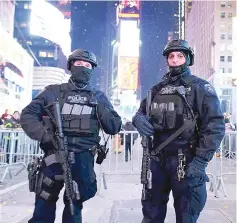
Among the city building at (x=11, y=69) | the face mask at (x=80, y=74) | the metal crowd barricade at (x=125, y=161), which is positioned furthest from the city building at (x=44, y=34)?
the face mask at (x=80, y=74)

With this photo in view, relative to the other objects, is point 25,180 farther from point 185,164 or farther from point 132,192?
point 185,164

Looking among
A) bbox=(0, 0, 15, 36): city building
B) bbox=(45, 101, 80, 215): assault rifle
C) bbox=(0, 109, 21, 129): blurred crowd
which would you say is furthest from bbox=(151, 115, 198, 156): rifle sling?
bbox=(0, 0, 15, 36): city building

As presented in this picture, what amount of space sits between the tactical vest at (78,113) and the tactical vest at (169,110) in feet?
2.06

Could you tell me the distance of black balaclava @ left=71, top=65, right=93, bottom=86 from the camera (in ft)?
10.6

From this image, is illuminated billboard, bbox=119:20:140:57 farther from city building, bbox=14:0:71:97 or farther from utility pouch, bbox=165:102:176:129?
utility pouch, bbox=165:102:176:129

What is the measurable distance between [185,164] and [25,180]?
5226mm

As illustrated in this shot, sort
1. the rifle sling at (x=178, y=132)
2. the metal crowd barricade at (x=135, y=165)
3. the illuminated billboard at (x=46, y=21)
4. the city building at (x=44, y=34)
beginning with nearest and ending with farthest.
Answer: the rifle sling at (x=178, y=132), the metal crowd barricade at (x=135, y=165), the illuminated billboard at (x=46, y=21), the city building at (x=44, y=34)

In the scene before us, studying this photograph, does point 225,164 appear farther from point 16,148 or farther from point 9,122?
point 9,122

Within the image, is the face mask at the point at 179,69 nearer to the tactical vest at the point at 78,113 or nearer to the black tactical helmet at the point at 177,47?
the black tactical helmet at the point at 177,47

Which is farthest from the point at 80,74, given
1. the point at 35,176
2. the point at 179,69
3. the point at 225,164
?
the point at 225,164

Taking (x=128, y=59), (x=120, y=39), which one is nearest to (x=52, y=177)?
(x=128, y=59)

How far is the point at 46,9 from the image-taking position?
149ft

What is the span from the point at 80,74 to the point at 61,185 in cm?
118

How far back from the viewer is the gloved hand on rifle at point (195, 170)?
263 cm
